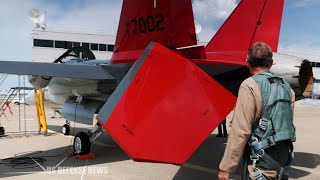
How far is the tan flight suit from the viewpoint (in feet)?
8.85

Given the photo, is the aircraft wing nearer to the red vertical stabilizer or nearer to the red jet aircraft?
the red jet aircraft

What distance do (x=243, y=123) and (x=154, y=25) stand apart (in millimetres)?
3992

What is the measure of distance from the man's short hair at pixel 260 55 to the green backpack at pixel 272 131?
0.56 ft

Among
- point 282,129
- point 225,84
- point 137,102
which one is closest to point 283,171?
point 282,129

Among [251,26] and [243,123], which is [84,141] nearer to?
[251,26]

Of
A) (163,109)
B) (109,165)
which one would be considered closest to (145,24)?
(163,109)

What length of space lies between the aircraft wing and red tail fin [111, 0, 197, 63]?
34.0 inches

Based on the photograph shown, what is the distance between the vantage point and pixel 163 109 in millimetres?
4020

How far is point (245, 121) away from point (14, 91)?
12398 millimetres

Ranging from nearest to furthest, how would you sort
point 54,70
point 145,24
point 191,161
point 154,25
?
point 154,25
point 145,24
point 54,70
point 191,161

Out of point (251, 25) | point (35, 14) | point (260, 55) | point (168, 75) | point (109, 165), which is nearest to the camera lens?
point (260, 55)

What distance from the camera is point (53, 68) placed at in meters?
7.40

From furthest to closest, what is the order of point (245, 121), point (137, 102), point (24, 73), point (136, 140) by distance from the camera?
point (24, 73)
point (137, 102)
point (136, 140)
point (245, 121)

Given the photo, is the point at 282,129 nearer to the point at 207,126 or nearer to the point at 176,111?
the point at 207,126
